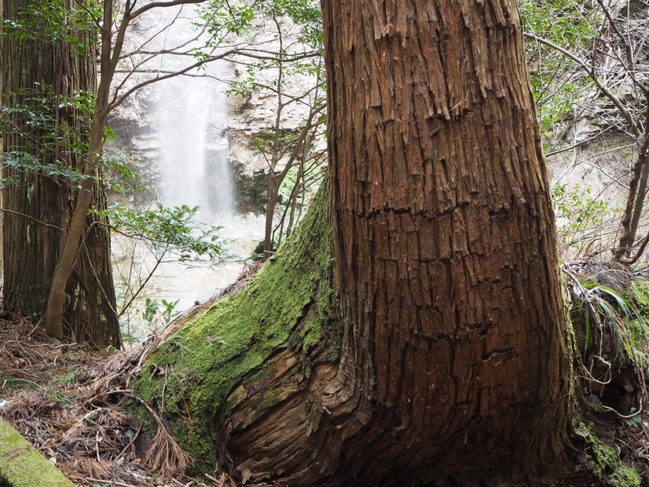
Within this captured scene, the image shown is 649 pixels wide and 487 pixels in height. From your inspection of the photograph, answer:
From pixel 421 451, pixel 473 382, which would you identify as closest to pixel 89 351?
pixel 421 451

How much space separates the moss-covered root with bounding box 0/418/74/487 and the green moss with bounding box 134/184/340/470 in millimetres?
557

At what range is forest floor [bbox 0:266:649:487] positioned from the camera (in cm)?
207

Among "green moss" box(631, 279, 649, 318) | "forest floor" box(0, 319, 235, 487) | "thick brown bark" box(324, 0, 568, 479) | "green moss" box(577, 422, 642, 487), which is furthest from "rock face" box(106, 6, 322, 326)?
"thick brown bark" box(324, 0, 568, 479)

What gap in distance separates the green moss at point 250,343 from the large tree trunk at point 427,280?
24 mm

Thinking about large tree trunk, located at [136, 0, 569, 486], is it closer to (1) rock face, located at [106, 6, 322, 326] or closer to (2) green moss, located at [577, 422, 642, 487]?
(2) green moss, located at [577, 422, 642, 487]

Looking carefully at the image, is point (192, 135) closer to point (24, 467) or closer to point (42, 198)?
point (42, 198)

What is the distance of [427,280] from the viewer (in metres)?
1.59

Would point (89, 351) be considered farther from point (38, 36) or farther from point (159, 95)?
point (159, 95)

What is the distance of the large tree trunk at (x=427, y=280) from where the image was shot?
1517 millimetres

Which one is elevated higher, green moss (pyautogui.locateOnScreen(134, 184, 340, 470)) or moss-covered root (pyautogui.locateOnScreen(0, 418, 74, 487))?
green moss (pyautogui.locateOnScreen(134, 184, 340, 470))

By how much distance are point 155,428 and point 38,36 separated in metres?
3.27

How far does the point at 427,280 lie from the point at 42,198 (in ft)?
12.8

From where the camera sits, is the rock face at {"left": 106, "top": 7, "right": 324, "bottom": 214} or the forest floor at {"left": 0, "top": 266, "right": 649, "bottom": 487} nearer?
the forest floor at {"left": 0, "top": 266, "right": 649, "bottom": 487}

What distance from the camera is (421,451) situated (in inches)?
76.3
